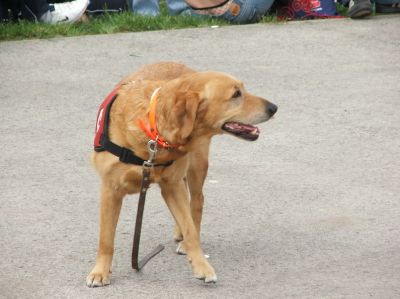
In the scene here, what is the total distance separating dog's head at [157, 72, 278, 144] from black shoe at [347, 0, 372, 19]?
590 centimetres

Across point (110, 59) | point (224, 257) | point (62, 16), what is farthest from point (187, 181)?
point (62, 16)

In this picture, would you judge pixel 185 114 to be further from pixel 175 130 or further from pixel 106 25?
pixel 106 25

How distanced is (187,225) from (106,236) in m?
0.41

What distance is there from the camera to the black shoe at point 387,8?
10938mm

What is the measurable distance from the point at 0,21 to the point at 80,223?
4809 mm

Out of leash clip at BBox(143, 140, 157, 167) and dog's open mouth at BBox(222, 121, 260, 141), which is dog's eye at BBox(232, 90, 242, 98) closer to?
dog's open mouth at BBox(222, 121, 260, 141)

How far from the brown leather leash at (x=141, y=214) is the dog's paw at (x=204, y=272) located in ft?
1.00

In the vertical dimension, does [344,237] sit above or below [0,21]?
above

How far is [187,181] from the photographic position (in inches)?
216

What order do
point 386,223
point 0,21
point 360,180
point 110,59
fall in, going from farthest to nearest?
point 0,21 < point 110,59 < point 360,180 < point 386,223

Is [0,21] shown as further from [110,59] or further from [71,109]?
[71,109]

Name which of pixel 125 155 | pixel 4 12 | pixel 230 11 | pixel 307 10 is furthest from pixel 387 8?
pixel 125 155

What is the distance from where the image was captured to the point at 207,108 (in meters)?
4.71

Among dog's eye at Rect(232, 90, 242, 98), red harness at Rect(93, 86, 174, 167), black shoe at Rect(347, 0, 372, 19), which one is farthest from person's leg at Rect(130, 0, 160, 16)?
dog's eye at Rect(232, 90, 242, 98)
